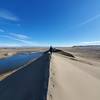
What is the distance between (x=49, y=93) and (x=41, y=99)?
0.66 meters

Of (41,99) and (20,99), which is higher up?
(41,99)

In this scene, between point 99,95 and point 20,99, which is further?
point 99,95

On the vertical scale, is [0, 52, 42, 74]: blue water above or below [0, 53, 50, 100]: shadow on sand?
below

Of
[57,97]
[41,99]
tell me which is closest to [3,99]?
[41,99]

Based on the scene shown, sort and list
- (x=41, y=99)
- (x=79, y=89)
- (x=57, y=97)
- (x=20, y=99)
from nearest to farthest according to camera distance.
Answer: (x=41, y=99)
(x=57, y=97)
(x=20, y=99)
(x=79, y=89)

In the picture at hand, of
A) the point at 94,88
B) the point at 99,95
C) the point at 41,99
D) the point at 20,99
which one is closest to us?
the point at 41,99

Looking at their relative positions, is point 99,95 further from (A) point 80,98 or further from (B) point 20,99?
(B) point 20,99

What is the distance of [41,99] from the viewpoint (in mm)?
6188

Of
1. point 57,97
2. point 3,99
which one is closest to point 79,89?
point 57,97

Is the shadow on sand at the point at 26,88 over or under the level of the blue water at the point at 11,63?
over

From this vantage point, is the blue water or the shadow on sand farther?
the blue water

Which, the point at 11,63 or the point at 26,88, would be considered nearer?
the point at 26,88

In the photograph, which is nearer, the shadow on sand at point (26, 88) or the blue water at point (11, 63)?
the shadow on sand at point (26, 88)

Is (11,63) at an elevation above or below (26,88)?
below
